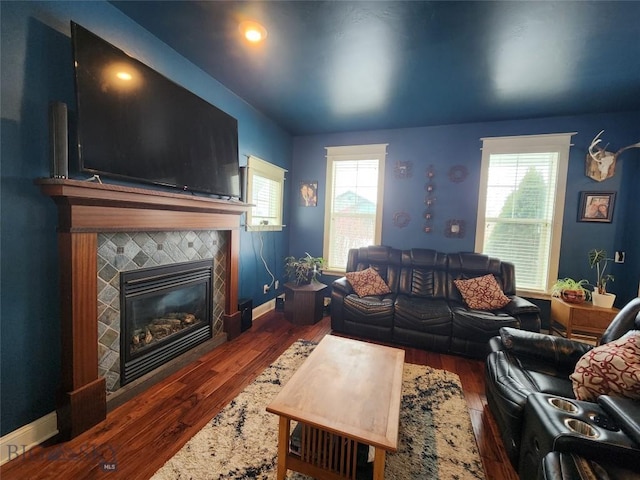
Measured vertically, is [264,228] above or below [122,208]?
below

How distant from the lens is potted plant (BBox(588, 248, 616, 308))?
280cm

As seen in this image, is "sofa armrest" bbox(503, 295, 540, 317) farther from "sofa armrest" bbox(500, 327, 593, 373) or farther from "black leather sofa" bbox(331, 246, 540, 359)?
"sofa armrest" bbox(500, 327, 593, 373)

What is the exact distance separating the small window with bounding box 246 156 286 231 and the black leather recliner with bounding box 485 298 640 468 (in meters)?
2.71

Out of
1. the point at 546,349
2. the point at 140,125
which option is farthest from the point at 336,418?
the point at 140,125

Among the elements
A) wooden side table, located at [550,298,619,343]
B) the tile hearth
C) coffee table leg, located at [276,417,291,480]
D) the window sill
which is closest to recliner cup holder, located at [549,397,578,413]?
coffee table leg, located at [276,417,291,480]

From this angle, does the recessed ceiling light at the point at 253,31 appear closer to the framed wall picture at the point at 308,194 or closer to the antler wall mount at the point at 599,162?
the framed wall picture at the point at 308,194

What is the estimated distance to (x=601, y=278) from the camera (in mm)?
3129

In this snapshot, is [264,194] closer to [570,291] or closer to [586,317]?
[570,291]

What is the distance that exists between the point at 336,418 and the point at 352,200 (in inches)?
132

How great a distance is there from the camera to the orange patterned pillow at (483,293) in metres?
2.98

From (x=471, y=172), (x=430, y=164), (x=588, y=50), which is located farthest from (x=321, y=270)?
(x=588, y=50)

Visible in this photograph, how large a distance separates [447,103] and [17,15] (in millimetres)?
3475

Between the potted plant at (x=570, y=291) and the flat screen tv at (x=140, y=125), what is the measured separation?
12.6 ft

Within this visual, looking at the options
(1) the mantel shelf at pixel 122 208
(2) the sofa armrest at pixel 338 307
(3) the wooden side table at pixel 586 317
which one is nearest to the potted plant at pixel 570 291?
(3) the wooden side table at pixel 586 317
